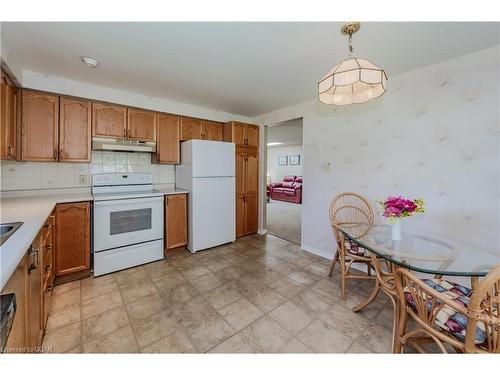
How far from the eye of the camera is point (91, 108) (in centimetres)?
254

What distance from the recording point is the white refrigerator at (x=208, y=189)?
303cm

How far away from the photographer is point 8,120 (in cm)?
192

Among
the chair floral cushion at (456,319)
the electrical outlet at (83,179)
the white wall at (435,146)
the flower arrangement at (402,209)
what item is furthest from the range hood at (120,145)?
the chair floral cushion at (456,319)

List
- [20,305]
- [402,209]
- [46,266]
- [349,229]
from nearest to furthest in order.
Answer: [20,305] < [402,209] < [46,266] < [349,229]

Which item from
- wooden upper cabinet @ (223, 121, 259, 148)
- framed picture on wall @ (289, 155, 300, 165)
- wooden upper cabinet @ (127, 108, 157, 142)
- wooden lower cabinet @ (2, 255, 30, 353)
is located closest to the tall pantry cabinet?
wooden upper cabinet @ (223, 121, 259, 148)

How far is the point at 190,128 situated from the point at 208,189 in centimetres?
104

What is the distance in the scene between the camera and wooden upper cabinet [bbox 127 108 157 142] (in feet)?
9.24

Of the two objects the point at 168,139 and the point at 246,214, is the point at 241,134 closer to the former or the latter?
the point at 168,139

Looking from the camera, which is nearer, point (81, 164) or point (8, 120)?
point (8, 120)

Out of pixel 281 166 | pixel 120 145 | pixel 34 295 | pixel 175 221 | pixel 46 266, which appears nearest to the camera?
pixel 34 295

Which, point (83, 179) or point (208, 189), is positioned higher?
point (83, 179)

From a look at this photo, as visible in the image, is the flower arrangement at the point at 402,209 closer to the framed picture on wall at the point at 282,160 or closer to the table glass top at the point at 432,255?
the table glass top at the point at 432,255

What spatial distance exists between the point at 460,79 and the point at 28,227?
351 cm

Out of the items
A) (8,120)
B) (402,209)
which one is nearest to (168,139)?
(8,120)
